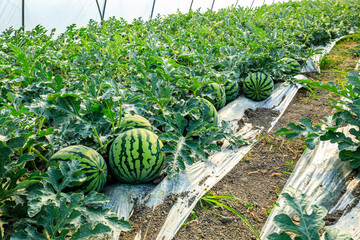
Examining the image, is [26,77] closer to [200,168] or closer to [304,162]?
[200,168]

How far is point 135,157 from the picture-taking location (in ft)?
6.72

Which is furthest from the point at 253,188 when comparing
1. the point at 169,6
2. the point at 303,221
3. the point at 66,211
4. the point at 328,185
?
the point at 169,6

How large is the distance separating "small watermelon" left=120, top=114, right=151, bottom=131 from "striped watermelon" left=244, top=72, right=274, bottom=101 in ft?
6.51

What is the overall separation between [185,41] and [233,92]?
187 cm

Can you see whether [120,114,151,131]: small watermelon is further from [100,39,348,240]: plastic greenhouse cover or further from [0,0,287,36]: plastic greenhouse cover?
[0,0,287,36]: plastic greenhouse cover

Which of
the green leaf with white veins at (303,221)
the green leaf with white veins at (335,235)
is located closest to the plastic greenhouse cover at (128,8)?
the green leaf with white veins at (303,221)

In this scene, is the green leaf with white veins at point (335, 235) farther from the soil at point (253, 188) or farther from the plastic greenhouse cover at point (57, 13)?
the plastic greenhouse cover at point (57, 13)

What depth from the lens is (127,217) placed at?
195cm

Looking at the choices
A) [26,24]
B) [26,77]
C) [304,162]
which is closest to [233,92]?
[304,162]

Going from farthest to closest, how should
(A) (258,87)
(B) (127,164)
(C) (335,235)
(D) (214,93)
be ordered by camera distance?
(A) (258,87)
(D) (214,93)
(B) (127,164)
(C) (335,235)

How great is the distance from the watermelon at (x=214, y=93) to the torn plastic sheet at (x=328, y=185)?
109 centimetres

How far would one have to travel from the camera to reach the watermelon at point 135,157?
6.71 feet

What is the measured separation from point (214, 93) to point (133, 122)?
107 centimetres

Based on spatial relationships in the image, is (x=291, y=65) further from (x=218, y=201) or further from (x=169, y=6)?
(x=169, y=6)
